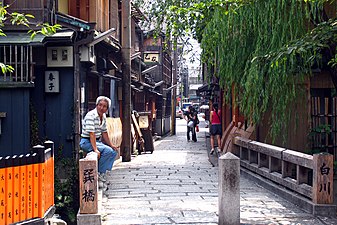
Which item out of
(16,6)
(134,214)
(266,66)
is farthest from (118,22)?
(134,214)

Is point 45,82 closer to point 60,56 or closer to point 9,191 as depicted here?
point 60,56

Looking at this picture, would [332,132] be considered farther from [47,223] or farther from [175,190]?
[47,223]

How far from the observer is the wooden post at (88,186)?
→ 8.27 m

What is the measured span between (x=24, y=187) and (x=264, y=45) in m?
6.08

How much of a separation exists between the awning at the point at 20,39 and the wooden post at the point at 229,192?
16.8ft

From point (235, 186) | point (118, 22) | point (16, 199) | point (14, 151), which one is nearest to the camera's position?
point (16, 199)

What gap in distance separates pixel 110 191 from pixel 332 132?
22.0 feet

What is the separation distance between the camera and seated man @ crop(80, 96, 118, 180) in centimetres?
1029

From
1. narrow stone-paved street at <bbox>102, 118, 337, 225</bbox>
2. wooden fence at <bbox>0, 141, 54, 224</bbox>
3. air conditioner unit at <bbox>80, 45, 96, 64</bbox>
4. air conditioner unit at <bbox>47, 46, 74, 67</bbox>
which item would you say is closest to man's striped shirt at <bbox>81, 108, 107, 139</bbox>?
narrow stone-paved street at <bbox>102, 118, 337, 225</bbox>

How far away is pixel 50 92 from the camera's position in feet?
39.5

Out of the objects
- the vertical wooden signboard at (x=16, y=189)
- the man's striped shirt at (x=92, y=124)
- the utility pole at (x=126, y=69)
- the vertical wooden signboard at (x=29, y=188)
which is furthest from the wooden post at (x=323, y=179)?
the utility pole at (x=126, y=69)

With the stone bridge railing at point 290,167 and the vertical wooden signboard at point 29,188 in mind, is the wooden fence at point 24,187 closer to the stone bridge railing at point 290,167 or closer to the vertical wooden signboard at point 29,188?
the vertical wooden signboard at point 29,188

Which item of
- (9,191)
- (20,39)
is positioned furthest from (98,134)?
(9,191)

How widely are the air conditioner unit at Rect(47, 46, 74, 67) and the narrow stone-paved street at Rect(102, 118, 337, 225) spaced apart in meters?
3.23
